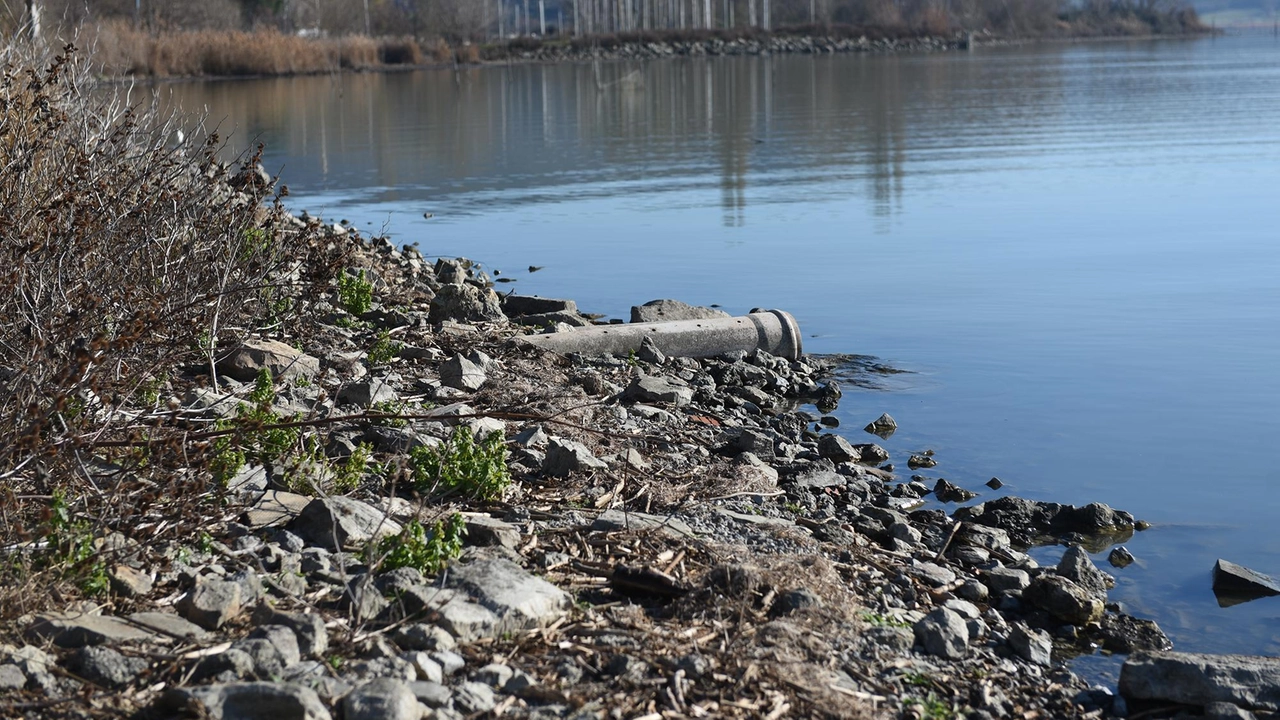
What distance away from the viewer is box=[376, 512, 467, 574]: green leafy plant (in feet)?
15.8

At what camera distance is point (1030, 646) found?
5223mm

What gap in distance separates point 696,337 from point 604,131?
23.6 metres

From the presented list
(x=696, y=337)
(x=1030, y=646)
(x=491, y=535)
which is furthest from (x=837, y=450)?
(x=491, y=535)

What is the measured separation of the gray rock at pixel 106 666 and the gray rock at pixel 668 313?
711cm

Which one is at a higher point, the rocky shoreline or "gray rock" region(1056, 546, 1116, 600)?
the rocky shoreline

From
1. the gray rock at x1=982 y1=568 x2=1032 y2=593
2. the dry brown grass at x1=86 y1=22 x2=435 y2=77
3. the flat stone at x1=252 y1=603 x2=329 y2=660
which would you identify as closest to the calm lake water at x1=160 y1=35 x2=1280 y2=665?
the gray rock at x1=982 y1=568 x2=1032 y2=593

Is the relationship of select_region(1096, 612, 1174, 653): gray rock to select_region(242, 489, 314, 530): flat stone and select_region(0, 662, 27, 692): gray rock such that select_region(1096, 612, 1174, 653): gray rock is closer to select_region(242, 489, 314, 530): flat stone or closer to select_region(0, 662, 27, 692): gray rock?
select_region(242, 489, 314, 530): flat stone

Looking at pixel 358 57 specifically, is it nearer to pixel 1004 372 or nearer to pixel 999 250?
pixel 999 250

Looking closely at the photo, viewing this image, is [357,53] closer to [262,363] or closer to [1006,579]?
[262,363]

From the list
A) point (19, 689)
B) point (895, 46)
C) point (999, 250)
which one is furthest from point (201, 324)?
point (895, 46)

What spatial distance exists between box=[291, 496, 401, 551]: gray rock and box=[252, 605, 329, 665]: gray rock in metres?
0.83

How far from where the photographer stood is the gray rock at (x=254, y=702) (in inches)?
146

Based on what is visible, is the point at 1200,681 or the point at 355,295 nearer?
the point at 1200,681

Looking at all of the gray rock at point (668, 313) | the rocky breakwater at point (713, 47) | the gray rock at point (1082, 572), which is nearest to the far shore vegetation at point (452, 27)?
the rocky breakwater at point (713, 47)
